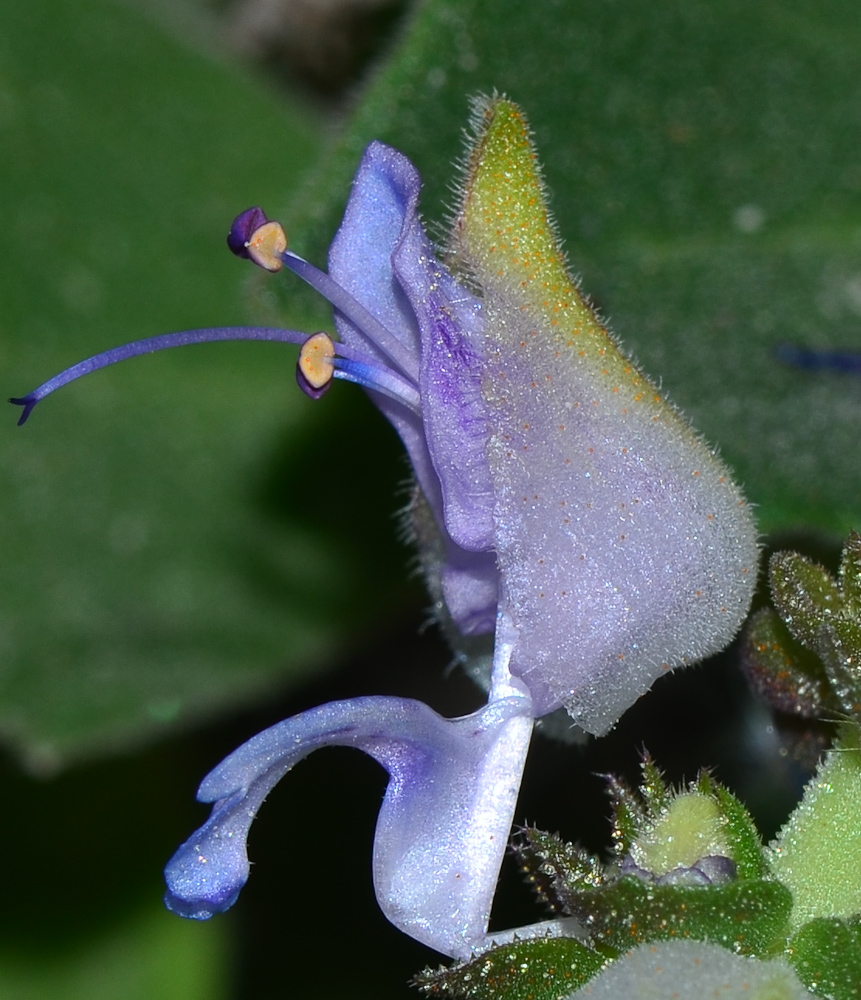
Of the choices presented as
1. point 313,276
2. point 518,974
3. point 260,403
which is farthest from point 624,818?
point 260,403

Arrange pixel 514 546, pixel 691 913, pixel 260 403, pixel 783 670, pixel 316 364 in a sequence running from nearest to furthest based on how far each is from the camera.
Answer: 1. pixel 691 913
2. pixel 514 546
3. pixel 316 364
4. pixel 783 670
5. pixel 260 403

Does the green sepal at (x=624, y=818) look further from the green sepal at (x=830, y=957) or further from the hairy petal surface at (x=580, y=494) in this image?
the green sepal at (x=830, y=957)

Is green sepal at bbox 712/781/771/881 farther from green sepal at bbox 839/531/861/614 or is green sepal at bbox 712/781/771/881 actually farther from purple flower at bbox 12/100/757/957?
green sepal at bbox 839/531/861/614

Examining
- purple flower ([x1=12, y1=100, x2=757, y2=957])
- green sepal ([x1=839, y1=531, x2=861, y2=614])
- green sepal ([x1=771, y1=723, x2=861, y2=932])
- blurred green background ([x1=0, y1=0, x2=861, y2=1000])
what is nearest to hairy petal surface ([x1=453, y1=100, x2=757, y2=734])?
purple flower ([x1=12, y1=100, x2=757, y2=957])

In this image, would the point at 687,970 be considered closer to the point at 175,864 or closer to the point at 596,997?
the point at 596,997

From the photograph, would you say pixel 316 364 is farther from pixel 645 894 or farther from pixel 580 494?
pixel 645 894

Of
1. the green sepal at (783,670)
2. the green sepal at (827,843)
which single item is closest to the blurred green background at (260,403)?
the green sepal at (783,670)
